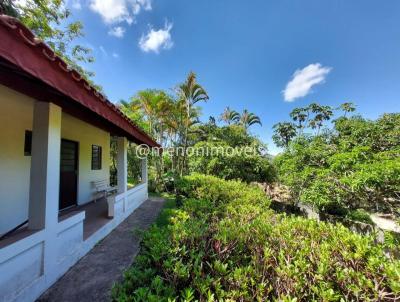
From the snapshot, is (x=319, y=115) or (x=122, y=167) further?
(x=319, y=115)

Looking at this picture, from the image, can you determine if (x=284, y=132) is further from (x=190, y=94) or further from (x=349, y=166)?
(x=349, y=166)

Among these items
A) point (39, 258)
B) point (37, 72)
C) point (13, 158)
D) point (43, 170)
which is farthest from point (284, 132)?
point (37, 72)

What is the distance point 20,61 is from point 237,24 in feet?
36.3

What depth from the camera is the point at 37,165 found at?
10.2 feet

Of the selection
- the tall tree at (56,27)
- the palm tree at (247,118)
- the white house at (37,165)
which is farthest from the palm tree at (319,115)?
the white house at (37,165)

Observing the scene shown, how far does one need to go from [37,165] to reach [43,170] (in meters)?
0.13

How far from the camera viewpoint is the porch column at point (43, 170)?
119 inches

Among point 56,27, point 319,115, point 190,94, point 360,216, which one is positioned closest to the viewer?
point 56,27

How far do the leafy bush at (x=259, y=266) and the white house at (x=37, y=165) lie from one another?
1.89 metres

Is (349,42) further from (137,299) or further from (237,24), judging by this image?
(137,299)

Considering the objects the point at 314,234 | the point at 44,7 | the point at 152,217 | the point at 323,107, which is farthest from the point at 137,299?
the point at 323,107

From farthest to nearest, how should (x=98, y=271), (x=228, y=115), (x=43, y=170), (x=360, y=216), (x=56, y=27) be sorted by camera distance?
(x=228, y=115) → (x=360, y=216) → (x=56, y=27) → (x=98, y=271) → (x=43, y=170)

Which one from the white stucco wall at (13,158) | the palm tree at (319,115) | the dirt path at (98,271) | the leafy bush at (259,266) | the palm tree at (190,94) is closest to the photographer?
the leafy bush at (259,266)

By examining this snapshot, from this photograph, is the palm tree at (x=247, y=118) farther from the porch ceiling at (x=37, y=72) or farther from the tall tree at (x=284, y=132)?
the porch ceiling at (x=37, y=72)
